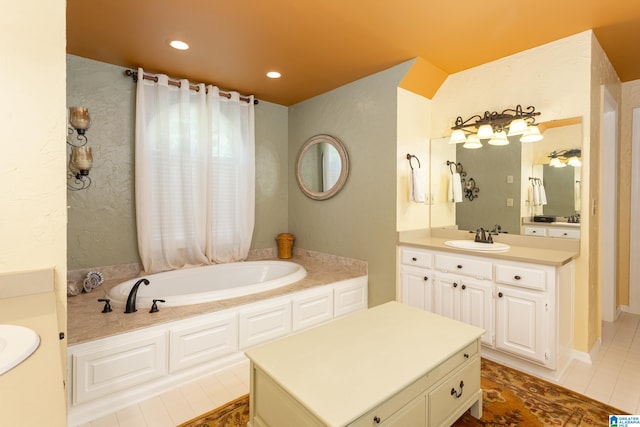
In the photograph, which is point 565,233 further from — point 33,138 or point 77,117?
point 77,117

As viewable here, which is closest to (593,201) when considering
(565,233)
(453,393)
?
(565,233)

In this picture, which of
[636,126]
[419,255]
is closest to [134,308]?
[419,255]

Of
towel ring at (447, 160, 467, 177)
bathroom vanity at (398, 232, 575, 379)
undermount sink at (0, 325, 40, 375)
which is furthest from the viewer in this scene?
towel ring at (447, 160, 467, 177)

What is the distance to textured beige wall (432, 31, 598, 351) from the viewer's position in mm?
2301

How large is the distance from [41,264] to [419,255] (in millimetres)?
2522

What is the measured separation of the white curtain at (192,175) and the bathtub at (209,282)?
14 cm

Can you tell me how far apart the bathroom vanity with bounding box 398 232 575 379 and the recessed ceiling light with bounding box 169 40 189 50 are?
98.5 inches

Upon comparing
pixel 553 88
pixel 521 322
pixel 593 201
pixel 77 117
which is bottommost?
pixel 521 322

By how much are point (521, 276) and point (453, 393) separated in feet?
3.49

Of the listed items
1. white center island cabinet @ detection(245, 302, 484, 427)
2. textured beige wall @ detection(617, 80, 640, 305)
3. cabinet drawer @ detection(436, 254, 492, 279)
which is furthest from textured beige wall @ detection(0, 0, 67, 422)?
textured beige wall @ detection(617, 80, 640, 305)

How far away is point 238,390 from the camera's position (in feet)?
6.70

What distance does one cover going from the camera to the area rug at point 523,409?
1.72 metres

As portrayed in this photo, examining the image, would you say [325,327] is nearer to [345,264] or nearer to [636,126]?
[345,264]

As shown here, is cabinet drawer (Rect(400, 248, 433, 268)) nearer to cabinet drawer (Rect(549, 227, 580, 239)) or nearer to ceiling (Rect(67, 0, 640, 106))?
cabinet drawer (Rect(549, 227, 580, 239))
